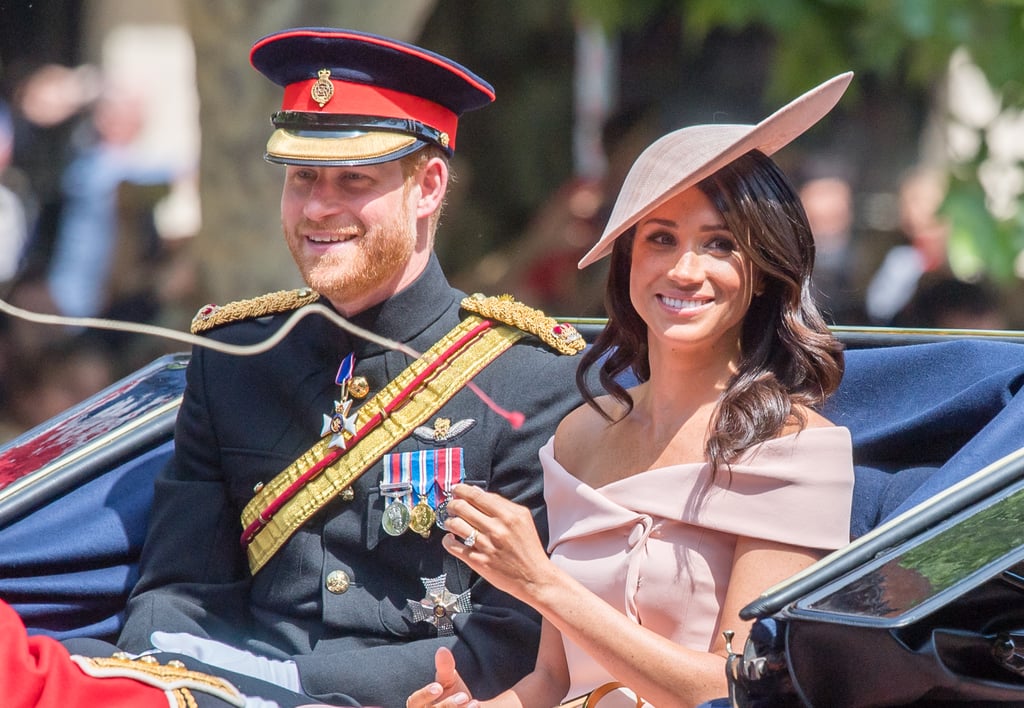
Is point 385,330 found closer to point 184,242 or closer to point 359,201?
point 359,201

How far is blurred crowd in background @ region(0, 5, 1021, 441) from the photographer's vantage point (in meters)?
6.29

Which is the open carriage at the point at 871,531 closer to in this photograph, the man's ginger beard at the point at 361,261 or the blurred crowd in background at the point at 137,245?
→ the man's ginger beard at the point at 361,261

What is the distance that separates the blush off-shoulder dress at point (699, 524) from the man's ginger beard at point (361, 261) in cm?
69

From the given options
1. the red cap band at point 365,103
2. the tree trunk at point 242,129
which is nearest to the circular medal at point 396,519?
the red cap band at point 365,103

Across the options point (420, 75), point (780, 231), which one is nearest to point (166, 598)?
point (420, 75)

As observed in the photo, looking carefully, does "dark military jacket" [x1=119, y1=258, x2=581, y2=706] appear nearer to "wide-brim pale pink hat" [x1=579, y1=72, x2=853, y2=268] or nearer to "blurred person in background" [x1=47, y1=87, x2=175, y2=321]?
"wide-brim pale pink hat" [x1=579, y1=72, x2=853, y2=268]

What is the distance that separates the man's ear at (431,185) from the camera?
125 inches

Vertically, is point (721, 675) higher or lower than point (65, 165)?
lower

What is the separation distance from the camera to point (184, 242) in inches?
293

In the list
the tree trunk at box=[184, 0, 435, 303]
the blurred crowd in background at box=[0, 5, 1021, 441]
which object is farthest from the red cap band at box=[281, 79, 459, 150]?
the blurred crowd in background at box=[0, 5, 1021, 441]

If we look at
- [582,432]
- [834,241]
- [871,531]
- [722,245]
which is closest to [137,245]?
[834,241]

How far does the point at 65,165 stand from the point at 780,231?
524 centimetres

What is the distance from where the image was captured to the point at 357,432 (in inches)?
123

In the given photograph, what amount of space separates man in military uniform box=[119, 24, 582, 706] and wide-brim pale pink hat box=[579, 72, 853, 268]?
0.49m
